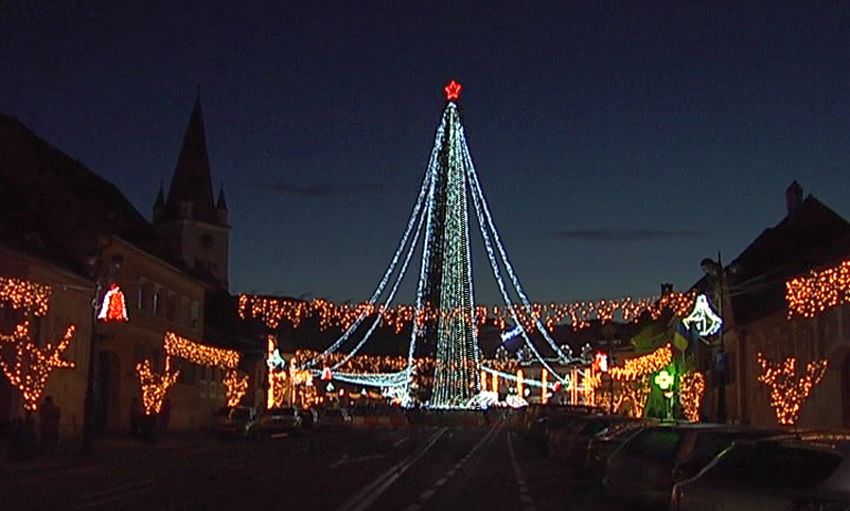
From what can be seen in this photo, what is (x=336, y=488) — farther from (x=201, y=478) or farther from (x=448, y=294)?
(x=448, y=294)

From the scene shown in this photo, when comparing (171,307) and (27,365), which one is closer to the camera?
(27,365)

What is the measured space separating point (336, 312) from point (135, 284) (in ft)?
27.5

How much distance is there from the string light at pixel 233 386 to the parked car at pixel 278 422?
11.5 metres

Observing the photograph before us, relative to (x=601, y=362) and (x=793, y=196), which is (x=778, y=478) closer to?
(x=793, y=196)

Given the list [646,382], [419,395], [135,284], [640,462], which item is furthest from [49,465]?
[419,395]

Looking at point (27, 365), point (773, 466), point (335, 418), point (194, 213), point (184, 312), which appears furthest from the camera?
point (194, 213)

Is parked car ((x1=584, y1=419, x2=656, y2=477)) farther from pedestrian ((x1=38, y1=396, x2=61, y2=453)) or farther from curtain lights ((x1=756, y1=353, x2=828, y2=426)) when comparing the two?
pedestrian ((x1=38, y1=396, x2=61, y2=453))

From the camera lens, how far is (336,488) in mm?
23328

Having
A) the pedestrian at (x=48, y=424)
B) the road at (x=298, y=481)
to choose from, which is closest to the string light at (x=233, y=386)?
the road at (x=298, y=481)

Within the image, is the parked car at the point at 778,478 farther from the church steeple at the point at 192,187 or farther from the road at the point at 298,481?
the church steeple at the point at 192,187

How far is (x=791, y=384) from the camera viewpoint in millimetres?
34469

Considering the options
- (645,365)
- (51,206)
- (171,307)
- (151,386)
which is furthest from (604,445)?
(645,365)

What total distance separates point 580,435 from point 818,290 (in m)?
7.65

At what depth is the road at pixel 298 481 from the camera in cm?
2012
